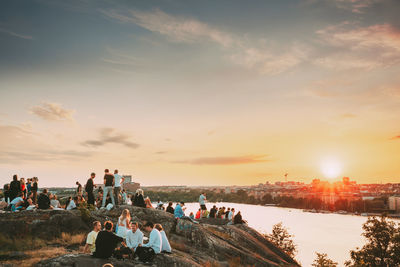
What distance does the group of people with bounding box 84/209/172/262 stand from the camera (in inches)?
417

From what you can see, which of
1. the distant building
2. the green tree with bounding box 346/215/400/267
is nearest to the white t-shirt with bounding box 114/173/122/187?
the green tree with bounding box 346/215/400/267

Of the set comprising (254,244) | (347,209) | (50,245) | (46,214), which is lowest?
(347,209)

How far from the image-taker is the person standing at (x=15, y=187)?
20.2m

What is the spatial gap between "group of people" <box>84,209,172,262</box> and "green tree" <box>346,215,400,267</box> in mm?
38053

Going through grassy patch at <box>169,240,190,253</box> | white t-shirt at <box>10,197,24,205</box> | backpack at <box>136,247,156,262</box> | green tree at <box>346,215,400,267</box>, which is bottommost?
green tree at <box>346,215,400,267</box>

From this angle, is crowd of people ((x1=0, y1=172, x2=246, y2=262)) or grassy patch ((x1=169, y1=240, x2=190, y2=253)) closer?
crowd of people ((x1=0, y1=172, x2=246, y2=262))

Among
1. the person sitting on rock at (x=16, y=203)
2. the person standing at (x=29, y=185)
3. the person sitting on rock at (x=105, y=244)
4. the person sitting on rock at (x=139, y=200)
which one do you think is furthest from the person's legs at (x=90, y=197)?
the person sitting on rock at (x=105, y=244)

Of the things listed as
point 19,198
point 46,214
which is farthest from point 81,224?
point 19,198

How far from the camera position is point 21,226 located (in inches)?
637

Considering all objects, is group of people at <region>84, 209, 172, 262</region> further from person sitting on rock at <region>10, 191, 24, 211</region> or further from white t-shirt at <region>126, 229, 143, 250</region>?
person sitting on rock at <region>10, 191, 24, 211</region>

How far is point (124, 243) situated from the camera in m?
12.2

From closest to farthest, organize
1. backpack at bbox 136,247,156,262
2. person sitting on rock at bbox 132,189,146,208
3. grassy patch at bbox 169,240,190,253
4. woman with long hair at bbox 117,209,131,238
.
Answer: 1. backpack at bbox 136,247,156,262
2. woman with long hair at bbox 117,209,131,238
3. grassy patch at bbox 169,240,190,253
4. person sitting on rock at bbox 132,189,146,208

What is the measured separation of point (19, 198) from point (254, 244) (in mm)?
17821

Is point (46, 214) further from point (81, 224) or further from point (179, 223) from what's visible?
point (179, 223)
